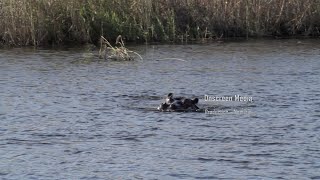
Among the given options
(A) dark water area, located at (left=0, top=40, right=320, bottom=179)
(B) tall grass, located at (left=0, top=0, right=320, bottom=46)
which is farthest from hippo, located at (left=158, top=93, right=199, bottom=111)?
(B) tall grass, located at (left=0, top=0, right=320, bottom=46)

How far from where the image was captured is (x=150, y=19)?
2789 centimetres

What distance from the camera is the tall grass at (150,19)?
87.2ft

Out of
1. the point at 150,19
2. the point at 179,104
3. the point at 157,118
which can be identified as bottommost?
the point at 157,118

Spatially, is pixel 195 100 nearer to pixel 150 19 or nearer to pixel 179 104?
pixel 179 104

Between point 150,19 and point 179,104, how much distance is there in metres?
12.3

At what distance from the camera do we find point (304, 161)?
11.8 meters

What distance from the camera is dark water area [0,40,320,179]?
38.6ft

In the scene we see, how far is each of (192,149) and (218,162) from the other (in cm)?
96

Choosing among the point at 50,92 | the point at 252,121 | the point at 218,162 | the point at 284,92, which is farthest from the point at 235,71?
the point at 218,162

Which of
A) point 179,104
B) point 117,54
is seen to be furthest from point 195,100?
point 117,54

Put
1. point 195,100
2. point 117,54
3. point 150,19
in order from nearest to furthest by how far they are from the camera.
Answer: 1. point 195,100
2. point 117,54
3. point 150,19

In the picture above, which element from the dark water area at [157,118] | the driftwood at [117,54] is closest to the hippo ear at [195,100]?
the dark water area at [157,118]

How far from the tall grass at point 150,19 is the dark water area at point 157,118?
174 cm

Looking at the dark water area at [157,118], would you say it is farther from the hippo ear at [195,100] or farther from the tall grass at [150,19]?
the tall grass at [150,19]
